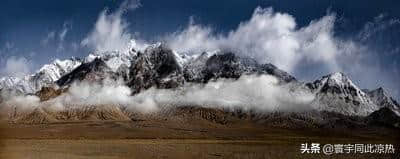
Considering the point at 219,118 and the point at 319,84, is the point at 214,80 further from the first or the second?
the point at 319,84

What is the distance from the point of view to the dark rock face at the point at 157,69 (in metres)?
81.4

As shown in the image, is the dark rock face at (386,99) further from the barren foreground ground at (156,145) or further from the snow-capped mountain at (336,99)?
the snow-capped mountain at (336,99)

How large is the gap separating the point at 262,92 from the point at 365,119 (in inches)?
575

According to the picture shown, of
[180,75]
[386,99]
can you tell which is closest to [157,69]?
[180,75]

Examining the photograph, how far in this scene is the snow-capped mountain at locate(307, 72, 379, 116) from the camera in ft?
274

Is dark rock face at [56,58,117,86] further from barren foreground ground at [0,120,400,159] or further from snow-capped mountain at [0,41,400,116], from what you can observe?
barren foreground ground at [0,120,400,159]

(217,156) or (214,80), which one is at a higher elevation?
(214,80)

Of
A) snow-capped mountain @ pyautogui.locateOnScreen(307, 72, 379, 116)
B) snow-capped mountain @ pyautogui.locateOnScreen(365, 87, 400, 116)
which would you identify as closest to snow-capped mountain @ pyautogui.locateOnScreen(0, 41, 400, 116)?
snow-capped mountain @ pyautogui.locateOnScreen(307, 72, 379, 116)

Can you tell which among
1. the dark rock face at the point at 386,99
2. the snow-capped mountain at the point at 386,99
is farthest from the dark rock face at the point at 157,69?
the dark rock face at the point at 386,99

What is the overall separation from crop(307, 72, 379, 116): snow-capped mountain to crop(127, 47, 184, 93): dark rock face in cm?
1999

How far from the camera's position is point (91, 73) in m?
87.7

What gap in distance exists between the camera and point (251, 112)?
81875mm

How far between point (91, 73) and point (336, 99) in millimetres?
39353

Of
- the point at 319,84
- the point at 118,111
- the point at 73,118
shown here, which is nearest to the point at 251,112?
the point at 319,84
